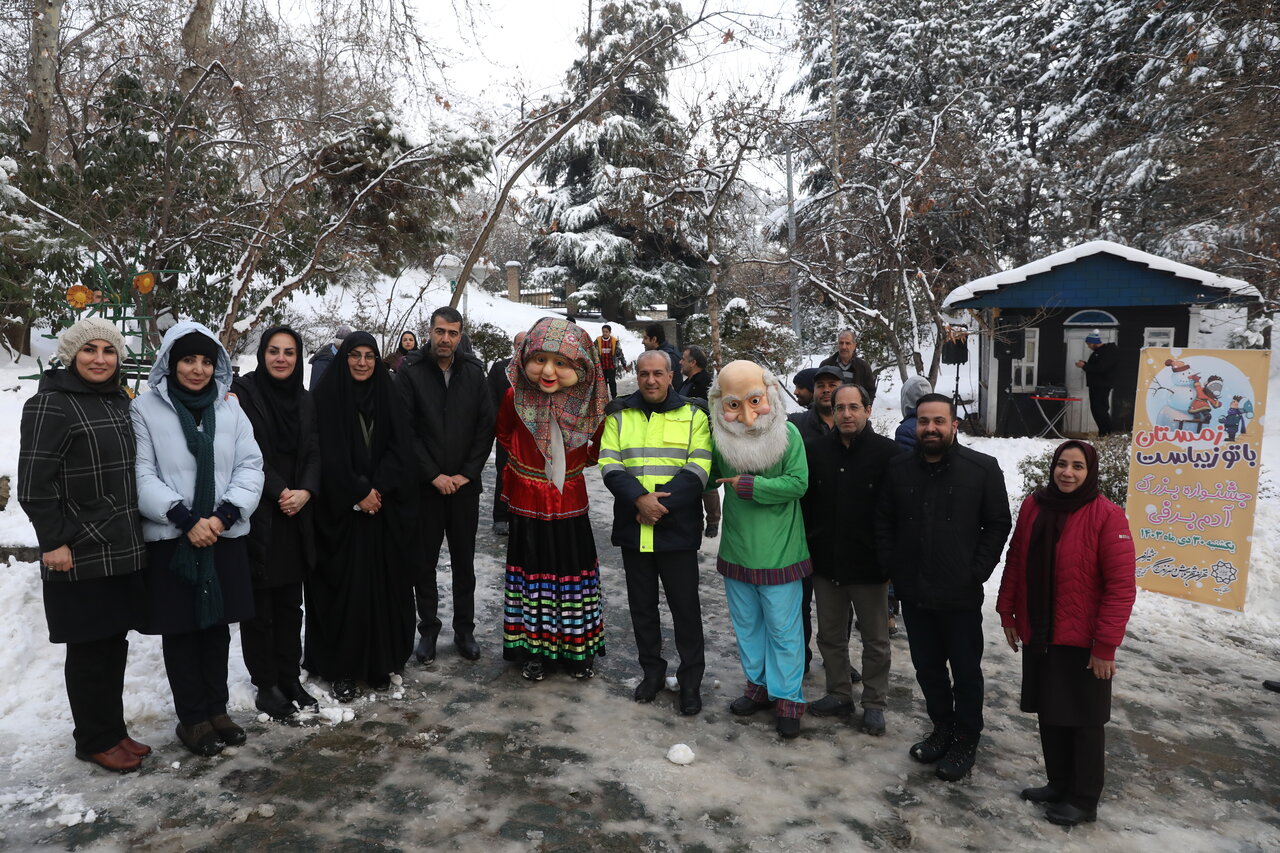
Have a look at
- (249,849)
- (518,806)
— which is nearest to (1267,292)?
(518,806)

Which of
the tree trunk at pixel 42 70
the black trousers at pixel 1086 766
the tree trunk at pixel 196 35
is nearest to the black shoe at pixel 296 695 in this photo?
the black trousers at pixel 1086 766

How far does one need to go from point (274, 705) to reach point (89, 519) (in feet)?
4.24

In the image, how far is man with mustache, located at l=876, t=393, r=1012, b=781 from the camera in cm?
354

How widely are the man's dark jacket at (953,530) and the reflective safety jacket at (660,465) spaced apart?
1.06 m

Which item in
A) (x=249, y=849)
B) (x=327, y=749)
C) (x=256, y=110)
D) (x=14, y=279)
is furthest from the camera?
(x=256, y=110)

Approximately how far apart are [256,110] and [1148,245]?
20.1m

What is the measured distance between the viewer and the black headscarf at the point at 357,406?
4.14m

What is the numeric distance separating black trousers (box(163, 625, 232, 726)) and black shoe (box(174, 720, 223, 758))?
3 centimetres

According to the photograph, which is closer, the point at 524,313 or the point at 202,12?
the point at 202,12

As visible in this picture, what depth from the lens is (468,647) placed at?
15.8ft

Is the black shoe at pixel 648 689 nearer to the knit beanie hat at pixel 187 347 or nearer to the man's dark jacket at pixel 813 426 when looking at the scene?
the man's dark jacket at pixel 813 426

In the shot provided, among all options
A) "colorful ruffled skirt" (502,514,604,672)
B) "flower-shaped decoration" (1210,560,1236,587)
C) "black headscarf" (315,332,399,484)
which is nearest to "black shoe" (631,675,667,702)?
"colorful ruffled skirt" (502,514,604,672)

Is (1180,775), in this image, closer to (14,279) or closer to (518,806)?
(518,806)

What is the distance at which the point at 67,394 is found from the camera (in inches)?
127
